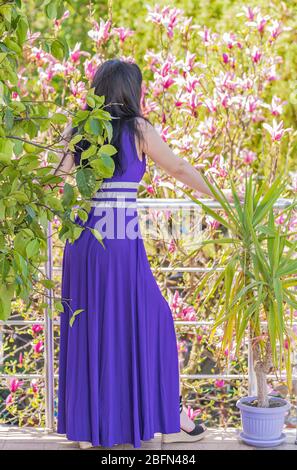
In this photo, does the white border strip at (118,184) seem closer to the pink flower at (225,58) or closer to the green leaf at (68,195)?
the green leaf at (68,195)

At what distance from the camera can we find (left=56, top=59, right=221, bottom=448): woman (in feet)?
10.3

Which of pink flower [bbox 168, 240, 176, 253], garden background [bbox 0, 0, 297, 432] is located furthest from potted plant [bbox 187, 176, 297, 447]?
pink flower [bbox 168, 240, 176, 253]

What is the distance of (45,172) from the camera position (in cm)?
206

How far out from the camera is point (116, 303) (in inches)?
124

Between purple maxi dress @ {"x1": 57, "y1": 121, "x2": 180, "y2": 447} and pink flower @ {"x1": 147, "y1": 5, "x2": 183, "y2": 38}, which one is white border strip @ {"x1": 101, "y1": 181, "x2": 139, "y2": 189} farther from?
pink flower @ {"x1": 147, "y1": 5, "x2": 183, "y2": 38}

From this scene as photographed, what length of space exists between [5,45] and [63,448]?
1.79 meters

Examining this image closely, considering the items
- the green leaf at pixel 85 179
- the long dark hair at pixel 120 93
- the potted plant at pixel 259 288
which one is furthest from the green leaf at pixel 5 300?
the potted plant at pixel 259 288

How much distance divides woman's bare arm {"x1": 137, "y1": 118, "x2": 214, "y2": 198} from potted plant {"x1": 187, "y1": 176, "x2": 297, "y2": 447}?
7cm

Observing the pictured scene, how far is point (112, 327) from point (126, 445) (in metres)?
0.46

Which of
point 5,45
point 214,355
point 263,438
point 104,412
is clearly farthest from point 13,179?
point 214,355

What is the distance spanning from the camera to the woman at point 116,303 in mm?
3125

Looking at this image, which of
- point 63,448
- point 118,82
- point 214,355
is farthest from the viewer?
point 214,355

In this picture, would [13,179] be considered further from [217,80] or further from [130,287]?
[217,80]

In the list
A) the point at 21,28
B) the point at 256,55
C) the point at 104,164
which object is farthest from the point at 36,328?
the point at 21,28
